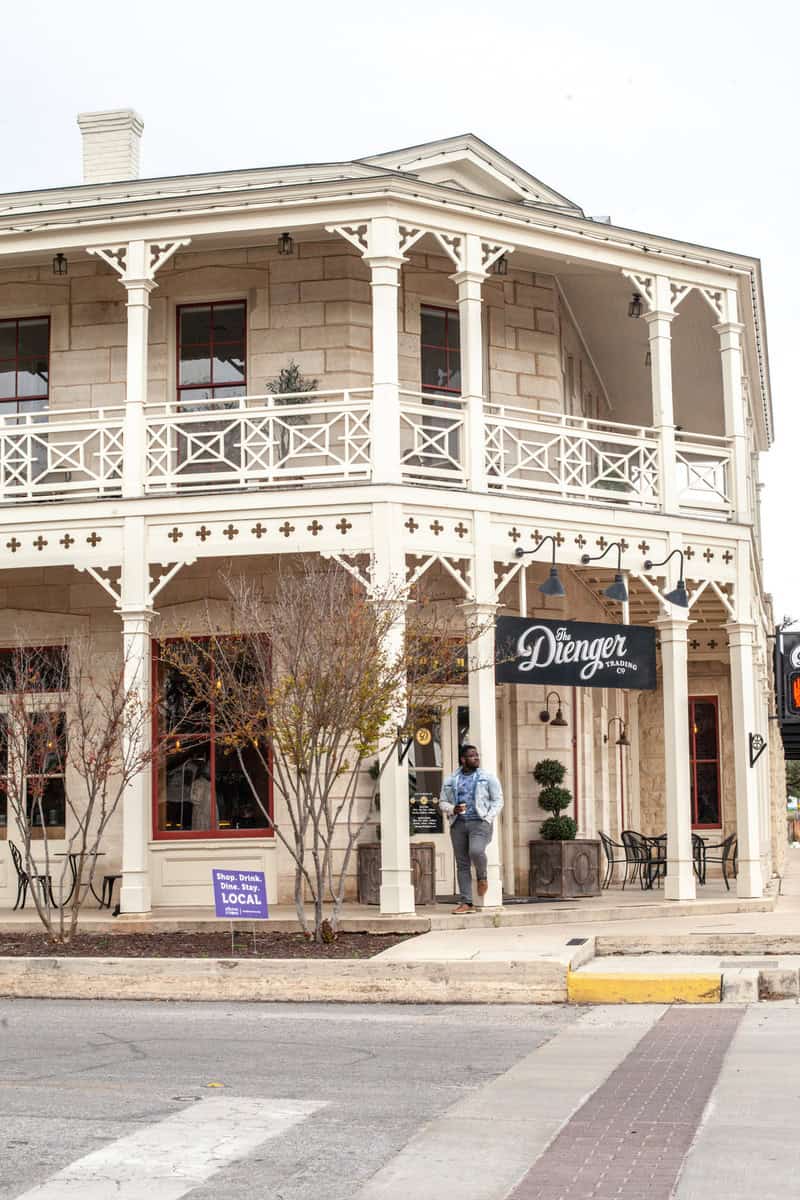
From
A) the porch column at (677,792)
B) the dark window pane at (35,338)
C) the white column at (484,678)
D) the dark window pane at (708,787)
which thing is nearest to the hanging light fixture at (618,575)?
the porch column at (677,792)

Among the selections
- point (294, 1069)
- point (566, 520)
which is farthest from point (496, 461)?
point (294, 1069)

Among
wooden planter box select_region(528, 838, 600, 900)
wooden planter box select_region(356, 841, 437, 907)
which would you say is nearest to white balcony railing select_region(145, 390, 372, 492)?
wooden planter box select_region(356, 841, 437, 907)

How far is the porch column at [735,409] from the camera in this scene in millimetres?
17516

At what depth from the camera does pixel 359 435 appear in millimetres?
16469

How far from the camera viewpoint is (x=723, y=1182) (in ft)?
18.9

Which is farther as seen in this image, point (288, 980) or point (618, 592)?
point (618, 592)

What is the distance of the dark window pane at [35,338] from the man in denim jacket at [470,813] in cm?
728

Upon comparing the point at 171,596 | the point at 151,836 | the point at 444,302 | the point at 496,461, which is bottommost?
the point at 151,836

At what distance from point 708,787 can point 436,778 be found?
35.3 ft

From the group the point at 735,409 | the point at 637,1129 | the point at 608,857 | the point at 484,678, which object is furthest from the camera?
the point at 608,857

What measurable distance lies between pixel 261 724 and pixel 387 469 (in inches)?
113

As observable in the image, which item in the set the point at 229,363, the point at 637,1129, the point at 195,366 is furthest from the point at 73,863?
the point at 637,1129

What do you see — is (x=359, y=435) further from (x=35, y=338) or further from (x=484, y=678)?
(x=35, y=338)

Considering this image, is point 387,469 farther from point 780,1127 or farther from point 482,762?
point 780,1127
